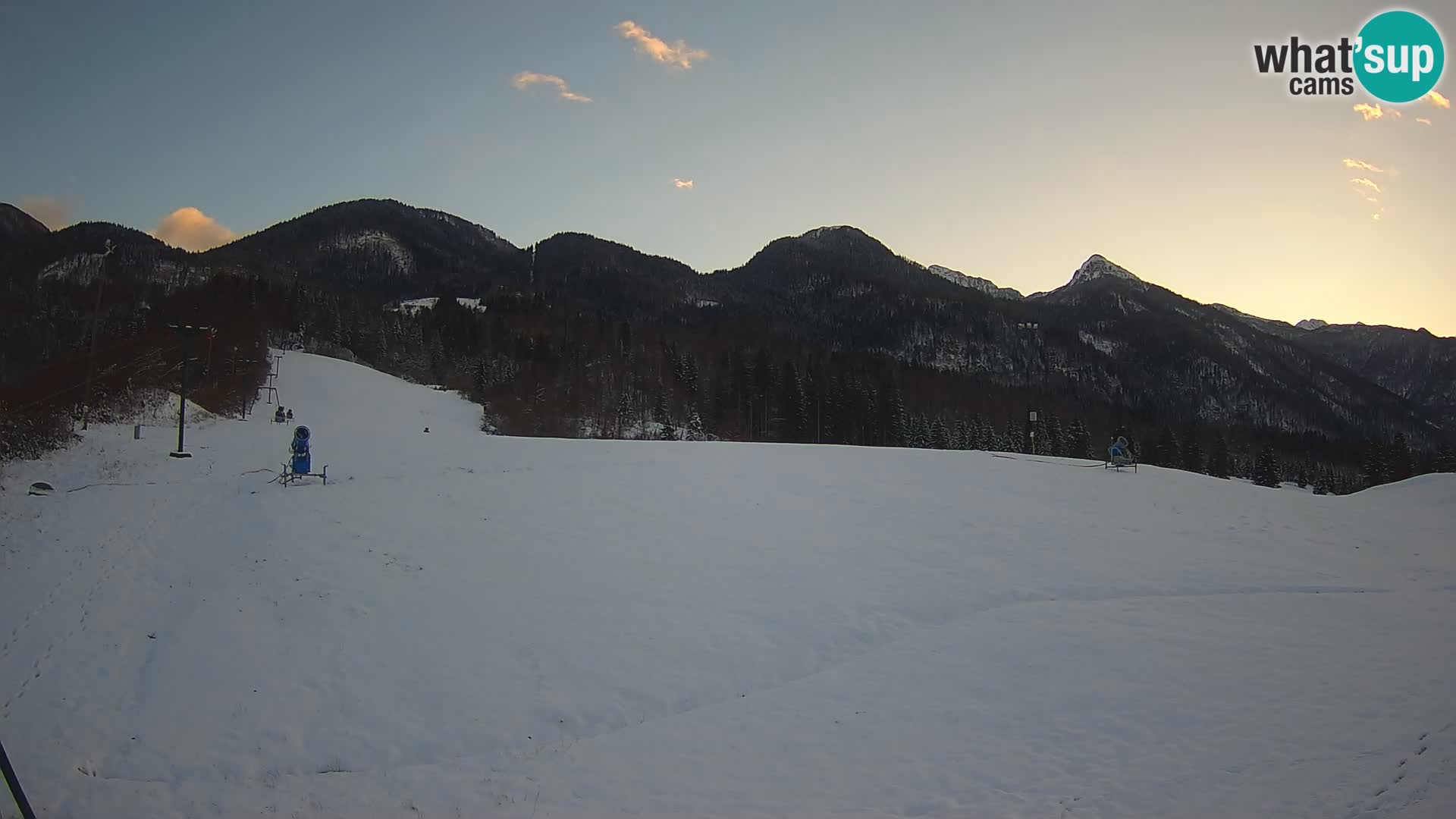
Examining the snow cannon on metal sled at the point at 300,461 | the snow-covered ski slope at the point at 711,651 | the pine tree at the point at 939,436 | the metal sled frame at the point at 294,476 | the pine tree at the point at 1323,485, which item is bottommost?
the pine tree at the point at 1323,485

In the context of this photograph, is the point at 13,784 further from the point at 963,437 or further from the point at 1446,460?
the point at 1446,460

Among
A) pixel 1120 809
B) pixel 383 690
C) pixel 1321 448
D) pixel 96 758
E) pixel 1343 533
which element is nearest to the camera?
pixel 1120 809

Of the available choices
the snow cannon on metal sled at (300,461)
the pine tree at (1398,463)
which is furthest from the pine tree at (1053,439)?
the snow cannon on metal sled at (300,461)

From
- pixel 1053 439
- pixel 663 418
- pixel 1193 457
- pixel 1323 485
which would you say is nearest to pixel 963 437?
pixel 1053 439

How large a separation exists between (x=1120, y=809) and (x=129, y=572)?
19.5 meters

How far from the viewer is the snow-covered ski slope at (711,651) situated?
877 cm

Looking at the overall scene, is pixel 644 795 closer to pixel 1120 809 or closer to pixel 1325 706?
pixel 1120 809

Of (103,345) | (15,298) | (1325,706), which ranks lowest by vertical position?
(1325,706)

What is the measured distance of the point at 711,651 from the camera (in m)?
12.9

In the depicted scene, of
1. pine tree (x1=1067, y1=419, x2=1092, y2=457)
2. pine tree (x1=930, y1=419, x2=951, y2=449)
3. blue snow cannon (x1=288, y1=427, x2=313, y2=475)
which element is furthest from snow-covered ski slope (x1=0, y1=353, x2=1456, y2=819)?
pine tree (x1=1067, y1=419, x2=1092, y2=457)

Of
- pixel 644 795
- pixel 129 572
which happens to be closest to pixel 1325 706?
pixel 644 795

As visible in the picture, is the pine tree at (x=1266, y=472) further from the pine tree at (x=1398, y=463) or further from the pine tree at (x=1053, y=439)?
the pine tree at (x=1053, y=439)

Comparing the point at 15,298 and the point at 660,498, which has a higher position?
the point at 15,298

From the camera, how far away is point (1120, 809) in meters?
8.03
